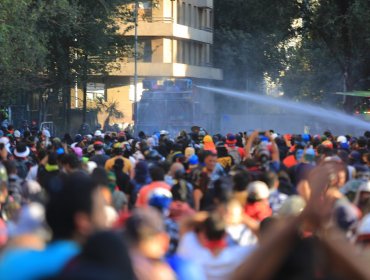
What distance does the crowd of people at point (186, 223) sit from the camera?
3.32 meters

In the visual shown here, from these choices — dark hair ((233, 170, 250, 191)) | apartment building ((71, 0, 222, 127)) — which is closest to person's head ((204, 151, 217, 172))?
dark hair ((233, 170, 250, 191))

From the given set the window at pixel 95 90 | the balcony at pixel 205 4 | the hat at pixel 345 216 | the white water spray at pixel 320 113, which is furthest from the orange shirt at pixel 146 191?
the balcony at pixel 205 4

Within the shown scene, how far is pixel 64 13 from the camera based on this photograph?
30.0 meters

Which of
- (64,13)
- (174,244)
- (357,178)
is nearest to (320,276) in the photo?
(174,244)

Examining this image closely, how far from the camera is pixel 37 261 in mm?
4125

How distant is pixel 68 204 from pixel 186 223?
250 centimetres

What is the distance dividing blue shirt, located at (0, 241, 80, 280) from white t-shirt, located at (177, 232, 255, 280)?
1918 millimetres

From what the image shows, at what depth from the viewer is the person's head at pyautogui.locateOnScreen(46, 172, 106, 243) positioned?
166 inches

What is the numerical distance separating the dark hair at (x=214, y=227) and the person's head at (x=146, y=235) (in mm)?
1122

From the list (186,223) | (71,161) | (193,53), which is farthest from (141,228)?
(193,53)

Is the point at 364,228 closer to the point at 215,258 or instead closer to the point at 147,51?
the point at 215,258

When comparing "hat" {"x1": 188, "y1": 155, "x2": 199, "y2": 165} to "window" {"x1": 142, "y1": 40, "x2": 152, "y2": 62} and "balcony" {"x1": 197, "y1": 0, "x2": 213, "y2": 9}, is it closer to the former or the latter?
"window" {"x1": 142, "y1": 40, "x2": 152, "y2": 62}

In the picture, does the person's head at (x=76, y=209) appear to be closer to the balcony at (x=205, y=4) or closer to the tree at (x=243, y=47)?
the tree at (x=243, y=47)

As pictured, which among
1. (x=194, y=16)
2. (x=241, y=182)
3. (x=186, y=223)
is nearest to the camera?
(x=186, y=223)
